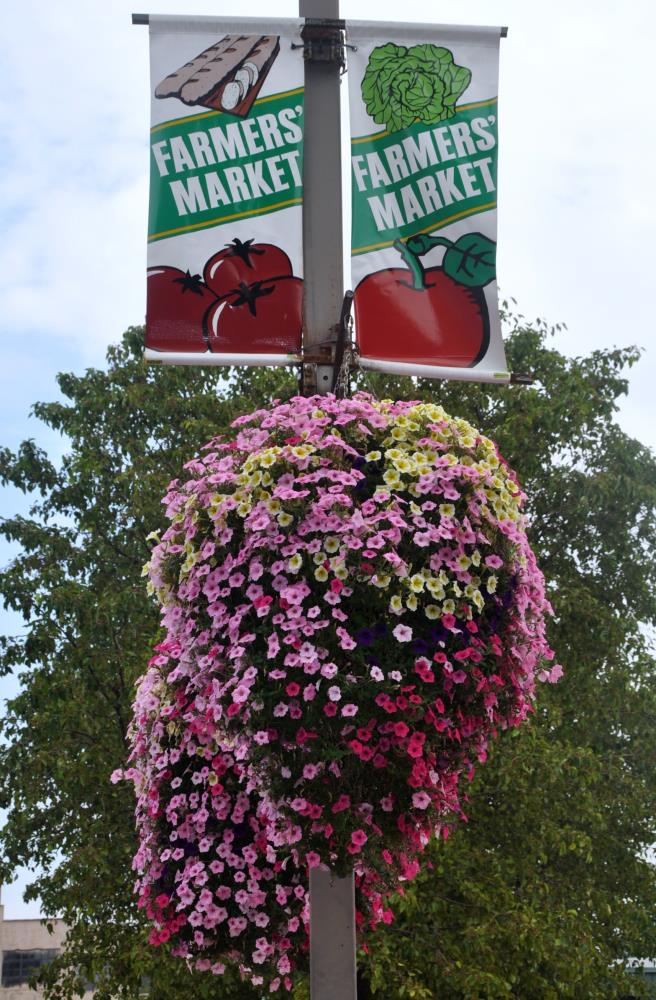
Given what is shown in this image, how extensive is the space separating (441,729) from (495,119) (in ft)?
9.10

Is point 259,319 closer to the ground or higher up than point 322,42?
closer to the ground

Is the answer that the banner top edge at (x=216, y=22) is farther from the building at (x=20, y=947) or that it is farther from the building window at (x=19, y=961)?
the building window at (x=19, y=961)

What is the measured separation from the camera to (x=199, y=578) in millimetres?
4414

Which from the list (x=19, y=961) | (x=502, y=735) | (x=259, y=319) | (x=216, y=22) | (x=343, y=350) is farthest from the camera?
(x=19, y=961)

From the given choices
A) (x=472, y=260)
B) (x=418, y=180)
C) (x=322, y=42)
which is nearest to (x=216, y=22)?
(x=322, y=42)

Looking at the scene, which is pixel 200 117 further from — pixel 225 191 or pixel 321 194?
pixel 321 194

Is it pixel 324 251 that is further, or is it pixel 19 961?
pixel 19 961

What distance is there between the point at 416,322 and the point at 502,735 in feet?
21.4

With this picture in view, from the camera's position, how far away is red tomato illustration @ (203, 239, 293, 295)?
200 inches

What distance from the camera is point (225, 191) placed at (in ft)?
17.0

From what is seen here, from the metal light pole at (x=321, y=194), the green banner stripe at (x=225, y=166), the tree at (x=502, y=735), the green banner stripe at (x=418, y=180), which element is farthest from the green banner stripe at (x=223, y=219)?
the tree at (x=502, y=735)

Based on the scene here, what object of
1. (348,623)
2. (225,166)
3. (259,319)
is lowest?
(348,623)

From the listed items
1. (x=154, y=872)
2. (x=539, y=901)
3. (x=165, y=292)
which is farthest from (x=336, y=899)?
(x=539, y=901)

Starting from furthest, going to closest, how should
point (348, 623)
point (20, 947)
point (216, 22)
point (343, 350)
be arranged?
point (20, 947)
point (216, 22)
point (343, 350)
point (348, 623)
